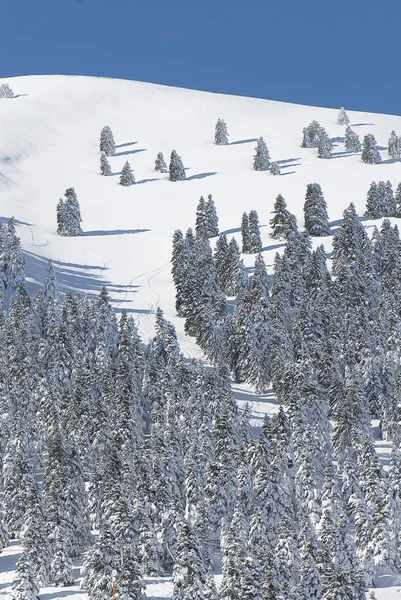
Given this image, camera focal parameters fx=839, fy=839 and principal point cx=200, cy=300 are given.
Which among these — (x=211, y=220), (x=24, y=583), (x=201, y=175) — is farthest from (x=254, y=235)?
(x=24, y=583)

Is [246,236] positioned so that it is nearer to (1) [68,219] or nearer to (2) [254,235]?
(2) [254,235]

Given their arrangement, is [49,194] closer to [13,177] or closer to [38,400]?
[13,177]

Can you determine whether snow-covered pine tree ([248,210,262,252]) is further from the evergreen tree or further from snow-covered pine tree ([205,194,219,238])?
snow-covered pine tree ([205,194,219,238])

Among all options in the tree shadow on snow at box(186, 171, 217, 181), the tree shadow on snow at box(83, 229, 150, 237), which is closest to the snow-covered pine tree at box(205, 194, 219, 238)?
the tree shadow on snow at box(83, 229, 150, 237)

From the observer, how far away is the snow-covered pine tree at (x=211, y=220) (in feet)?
518

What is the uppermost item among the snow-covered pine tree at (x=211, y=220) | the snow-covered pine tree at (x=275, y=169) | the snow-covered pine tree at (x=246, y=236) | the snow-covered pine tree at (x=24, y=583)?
the snow-covered pine tree at (x=275, y=169)

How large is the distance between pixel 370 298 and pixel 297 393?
1628 inches

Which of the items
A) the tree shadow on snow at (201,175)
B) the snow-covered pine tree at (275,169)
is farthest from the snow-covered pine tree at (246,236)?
the tree shadow on snow at (201,175)

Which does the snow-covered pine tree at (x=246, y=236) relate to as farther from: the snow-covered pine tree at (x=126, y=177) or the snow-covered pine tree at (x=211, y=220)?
the snow-covered pine tree at (x=126, y=177)

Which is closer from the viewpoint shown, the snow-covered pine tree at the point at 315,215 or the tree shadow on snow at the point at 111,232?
the snow-covered pine tree at the point at 315,215

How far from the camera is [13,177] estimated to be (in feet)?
643

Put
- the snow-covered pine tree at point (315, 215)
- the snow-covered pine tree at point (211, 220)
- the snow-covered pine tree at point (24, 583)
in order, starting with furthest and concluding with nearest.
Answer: the snow-covered pine tree at point (211, 220) → the snow-covered pine tree at point (315, 215) → the snow-covered pine tree at point (24, 583)

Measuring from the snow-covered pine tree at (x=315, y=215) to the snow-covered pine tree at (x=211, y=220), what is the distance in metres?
17.1

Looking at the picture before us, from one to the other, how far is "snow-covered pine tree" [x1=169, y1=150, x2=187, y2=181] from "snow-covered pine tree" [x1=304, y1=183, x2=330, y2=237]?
147 feet
